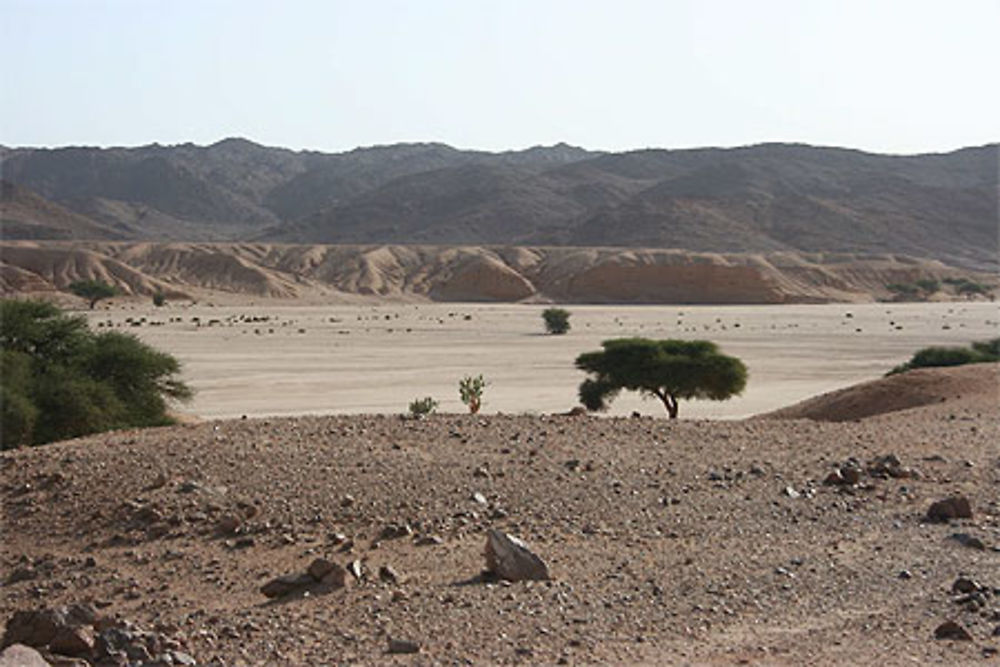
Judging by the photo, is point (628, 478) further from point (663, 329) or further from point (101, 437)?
point (663, 329)

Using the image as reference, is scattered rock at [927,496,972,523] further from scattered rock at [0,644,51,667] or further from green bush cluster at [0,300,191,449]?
green bush cluster at [0,300,191,449]

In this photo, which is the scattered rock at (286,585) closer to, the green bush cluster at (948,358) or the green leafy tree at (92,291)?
the green bush cluster at (948,358)

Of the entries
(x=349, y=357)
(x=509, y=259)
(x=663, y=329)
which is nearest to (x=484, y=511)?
(x=349, y=357)

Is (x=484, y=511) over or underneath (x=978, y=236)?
underneath

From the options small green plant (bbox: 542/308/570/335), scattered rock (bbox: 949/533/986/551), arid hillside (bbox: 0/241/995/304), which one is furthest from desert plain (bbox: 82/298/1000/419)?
scattered rock (bbox: 949/533/986/551)

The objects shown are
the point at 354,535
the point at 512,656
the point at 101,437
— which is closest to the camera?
the point at 512,656

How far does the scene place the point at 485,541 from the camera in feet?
34.3

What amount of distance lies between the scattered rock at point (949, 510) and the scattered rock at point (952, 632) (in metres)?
3.44

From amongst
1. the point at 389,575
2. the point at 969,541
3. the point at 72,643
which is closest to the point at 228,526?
the point at 389,575

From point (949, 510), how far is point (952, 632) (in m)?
3.63

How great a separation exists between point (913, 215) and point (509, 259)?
73675 mm

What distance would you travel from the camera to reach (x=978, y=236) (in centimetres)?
17438

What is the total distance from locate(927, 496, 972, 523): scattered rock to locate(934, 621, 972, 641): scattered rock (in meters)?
3.44

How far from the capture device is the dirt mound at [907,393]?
23656 mm
